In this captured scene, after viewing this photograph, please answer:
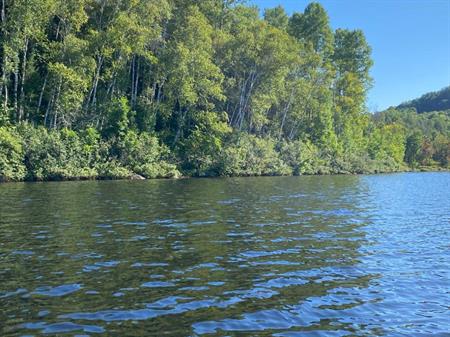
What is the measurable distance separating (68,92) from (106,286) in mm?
36801

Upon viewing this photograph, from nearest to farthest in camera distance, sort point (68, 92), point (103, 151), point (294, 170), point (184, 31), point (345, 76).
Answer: point (68, 92), point (103, 151), point (184, 31), point (294, 170), point (345, 76)

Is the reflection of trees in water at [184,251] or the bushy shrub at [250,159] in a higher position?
the bushy shrub at [250,159]

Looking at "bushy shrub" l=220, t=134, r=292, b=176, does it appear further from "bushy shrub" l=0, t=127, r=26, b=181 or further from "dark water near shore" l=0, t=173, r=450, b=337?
"dark water near shore" l=0, t=173, r=450, b=337

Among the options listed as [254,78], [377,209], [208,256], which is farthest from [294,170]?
[208,256]

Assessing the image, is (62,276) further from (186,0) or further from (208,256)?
(186,0)

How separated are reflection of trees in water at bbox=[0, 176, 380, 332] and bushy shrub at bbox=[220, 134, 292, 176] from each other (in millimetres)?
31111

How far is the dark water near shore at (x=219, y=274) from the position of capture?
7336mm

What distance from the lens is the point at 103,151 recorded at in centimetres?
4512

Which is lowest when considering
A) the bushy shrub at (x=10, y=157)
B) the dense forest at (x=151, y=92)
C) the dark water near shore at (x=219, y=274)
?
the dark water near shore at (x=219, y=274)

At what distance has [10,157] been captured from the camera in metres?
37.7

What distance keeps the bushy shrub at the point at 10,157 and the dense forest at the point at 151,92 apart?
0.09m

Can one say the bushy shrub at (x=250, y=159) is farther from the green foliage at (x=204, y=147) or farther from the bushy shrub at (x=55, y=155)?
the bushy shrub at (x=55, y=155)

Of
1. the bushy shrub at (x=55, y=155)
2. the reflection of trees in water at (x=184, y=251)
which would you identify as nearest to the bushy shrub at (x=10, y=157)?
the bushy shrub at (x=55, y=155)

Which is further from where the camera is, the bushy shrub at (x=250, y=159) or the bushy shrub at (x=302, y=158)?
the bushy shrub at (x=302, y=158)
